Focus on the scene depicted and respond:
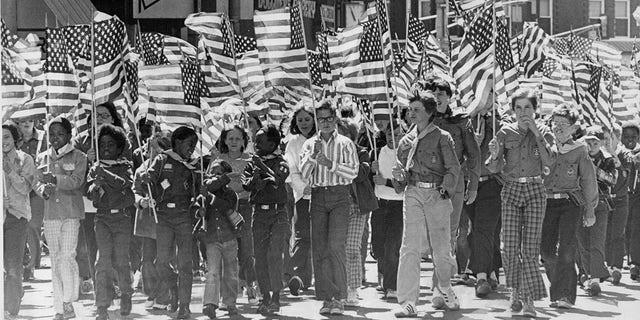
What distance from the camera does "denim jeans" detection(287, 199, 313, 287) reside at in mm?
14142

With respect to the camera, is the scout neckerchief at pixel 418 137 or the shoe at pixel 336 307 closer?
the scout neckerchief at pixel 418 137

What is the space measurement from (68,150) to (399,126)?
3939mm

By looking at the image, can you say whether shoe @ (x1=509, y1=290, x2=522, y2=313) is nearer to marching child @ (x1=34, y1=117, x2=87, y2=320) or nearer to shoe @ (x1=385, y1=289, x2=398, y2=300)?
shoe @ (x1=385, y1=289, x2=398, y2=300)

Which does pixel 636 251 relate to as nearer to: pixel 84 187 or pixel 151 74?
pixel 151 74

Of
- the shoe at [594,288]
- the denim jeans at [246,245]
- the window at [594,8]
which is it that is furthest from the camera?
the window at [594,8]

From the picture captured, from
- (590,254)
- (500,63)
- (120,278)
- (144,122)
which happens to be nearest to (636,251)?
(590,254)

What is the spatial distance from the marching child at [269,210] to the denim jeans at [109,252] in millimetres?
1261

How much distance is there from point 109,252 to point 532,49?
1021 centimetres

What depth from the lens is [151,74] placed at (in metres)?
13.5

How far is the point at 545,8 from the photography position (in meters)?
40.4

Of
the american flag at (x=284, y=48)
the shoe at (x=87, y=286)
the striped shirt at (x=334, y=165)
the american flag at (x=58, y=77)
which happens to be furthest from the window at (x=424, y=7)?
the striped shirt at (x=334, y=165)

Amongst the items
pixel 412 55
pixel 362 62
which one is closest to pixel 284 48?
pixel 362 62

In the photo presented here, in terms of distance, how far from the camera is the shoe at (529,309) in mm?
11930

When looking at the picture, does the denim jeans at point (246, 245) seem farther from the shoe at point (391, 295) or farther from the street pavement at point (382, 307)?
the shoe at point (391, 295)
